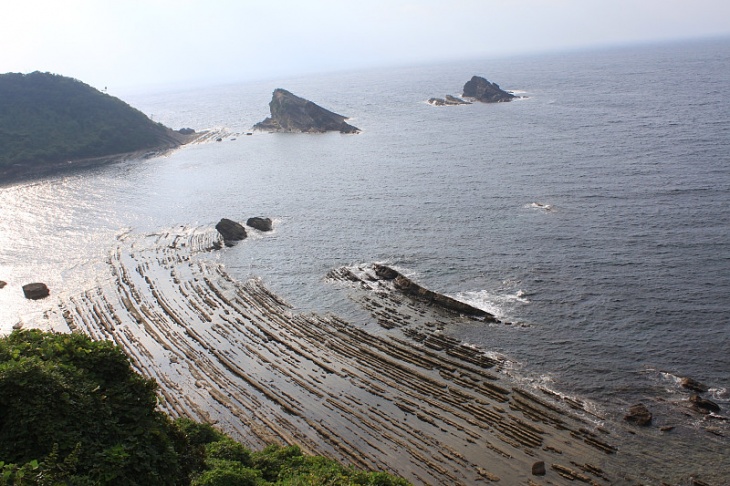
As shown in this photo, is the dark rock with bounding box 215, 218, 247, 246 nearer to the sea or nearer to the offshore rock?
the sea

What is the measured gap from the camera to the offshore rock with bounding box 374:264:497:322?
55062 mm

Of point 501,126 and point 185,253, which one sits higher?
point 501,126

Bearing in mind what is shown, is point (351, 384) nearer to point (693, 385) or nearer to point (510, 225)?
point (693, 385)

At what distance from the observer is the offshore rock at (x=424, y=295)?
2168 inches

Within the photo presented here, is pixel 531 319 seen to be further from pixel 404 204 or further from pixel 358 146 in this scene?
pixel 358 146

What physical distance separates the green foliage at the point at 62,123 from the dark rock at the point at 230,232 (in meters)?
94.7

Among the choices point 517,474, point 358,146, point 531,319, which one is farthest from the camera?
point 358,146

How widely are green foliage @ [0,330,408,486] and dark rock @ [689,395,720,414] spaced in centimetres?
2618

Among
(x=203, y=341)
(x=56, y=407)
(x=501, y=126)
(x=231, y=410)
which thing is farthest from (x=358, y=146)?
(x=56, y=407)

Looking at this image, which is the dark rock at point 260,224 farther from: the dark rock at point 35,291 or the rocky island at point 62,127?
the rocky island at point 62,127

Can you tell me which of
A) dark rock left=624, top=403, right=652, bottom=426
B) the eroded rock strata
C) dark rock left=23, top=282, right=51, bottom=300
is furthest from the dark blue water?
the eroded rock strata

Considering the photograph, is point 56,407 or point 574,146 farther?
point 574,146

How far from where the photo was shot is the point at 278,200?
106m

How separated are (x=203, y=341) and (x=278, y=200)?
54995 mm
